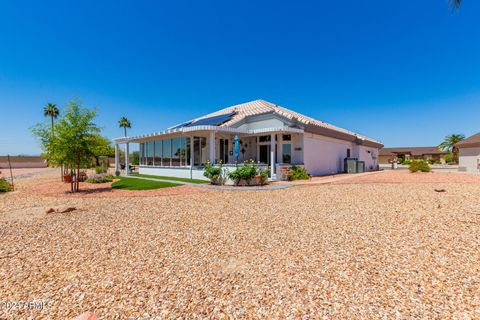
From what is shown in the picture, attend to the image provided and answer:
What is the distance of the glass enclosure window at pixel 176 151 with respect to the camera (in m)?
17.9

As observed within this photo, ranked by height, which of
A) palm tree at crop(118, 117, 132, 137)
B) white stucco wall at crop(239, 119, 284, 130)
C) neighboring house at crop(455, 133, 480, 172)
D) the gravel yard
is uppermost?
palm tree at crop(118, 117, 132, 137)

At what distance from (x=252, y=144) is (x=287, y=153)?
3477 mm

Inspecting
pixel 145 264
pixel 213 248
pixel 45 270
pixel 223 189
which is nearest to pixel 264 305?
pixel 213 248

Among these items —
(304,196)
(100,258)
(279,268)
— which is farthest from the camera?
(304,196)

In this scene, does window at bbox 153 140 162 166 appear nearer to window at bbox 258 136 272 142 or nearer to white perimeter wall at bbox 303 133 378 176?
window at bbox 258 136 272 142

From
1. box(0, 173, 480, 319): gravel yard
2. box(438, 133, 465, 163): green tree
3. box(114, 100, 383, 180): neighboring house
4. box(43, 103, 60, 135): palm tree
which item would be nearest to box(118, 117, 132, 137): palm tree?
box(43, 103, 60, 135): palm tree

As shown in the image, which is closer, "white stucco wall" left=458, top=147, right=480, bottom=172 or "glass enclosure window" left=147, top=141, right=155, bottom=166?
"glass enclosure window" left=147, top=141, right=155, bottom=166

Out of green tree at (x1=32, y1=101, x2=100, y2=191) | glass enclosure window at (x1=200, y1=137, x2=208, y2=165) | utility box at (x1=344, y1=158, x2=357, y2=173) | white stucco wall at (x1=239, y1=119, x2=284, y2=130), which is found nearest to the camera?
green tree at (x1=32, y1=101, x2=100, y2=191)

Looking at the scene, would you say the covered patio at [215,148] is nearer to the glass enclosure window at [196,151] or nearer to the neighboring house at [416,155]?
the glass enclosure window at [196,151]

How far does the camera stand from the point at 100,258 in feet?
13.0

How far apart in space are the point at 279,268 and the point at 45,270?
389 cm

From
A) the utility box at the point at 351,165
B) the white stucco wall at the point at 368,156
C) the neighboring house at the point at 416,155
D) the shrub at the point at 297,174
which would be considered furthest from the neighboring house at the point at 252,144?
the neighboring house at the point at 416,155

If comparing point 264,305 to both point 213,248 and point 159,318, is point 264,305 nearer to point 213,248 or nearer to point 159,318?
point 159,318

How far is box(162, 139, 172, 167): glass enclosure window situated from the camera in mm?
18812
